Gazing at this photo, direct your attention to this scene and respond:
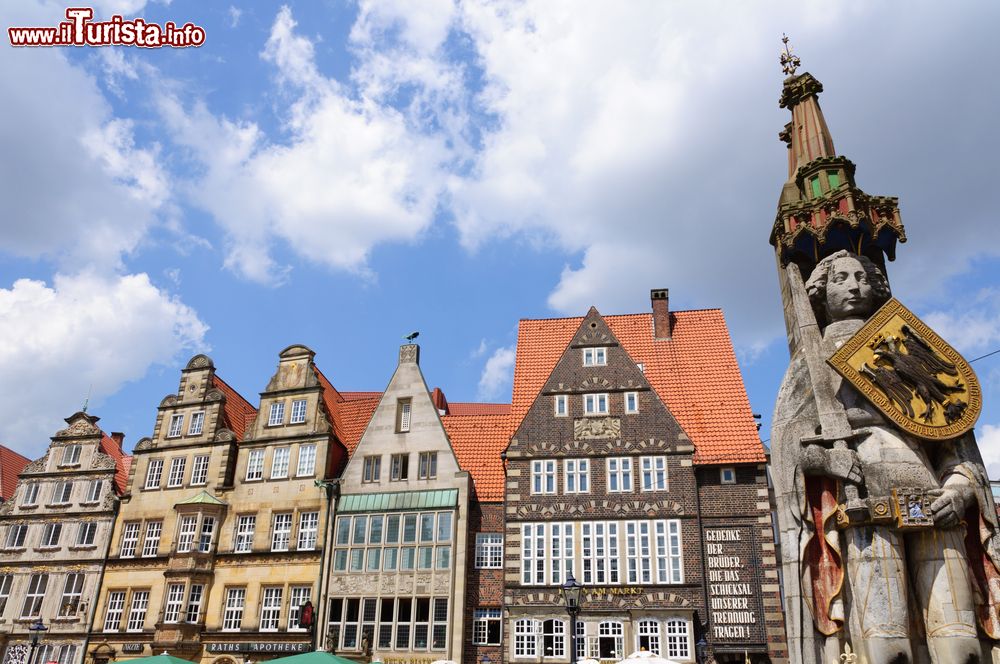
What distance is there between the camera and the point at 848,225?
10766 millimetres

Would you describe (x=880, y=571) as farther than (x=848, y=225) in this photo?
No

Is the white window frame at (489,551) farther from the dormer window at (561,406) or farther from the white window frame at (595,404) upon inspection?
the white window frame at (595,404)

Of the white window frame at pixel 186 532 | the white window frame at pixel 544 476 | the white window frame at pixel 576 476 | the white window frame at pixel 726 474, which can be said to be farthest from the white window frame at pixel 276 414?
the white window frame at pixel 726 474

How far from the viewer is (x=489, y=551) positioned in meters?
24.8

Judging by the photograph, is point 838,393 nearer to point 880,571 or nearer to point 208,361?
point 880,571

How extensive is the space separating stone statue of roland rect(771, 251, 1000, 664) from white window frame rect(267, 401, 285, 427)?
22.1 meters

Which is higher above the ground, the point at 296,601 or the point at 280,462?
the point at 280,462

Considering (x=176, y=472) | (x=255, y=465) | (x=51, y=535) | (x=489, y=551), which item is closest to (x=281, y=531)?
(x=255, y=465)

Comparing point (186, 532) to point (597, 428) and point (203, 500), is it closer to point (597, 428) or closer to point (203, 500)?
point (203, 500)

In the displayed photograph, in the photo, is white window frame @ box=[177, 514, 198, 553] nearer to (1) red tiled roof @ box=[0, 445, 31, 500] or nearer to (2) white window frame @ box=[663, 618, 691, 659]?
(1) red tiled roof @ box=[0, 445, 31, 500]

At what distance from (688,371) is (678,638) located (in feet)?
32.7

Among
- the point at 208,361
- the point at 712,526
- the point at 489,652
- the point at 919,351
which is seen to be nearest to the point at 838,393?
the point at 919,351

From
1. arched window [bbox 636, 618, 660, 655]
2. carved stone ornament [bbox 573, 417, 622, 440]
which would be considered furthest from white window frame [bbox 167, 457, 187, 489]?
arched window [bbox 636, 618, 660, 655]

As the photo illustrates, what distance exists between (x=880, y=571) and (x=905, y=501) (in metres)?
0.92
